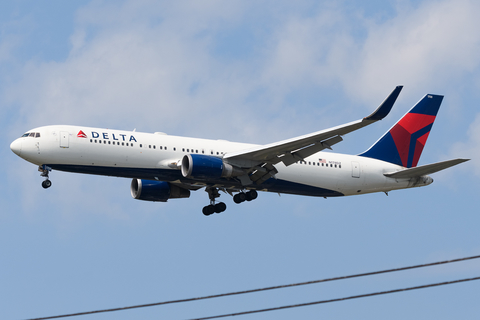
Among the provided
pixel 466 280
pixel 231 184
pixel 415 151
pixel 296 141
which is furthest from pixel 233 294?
pixel 415 151

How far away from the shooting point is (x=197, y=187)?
1791 inches

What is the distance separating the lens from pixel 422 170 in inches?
1735

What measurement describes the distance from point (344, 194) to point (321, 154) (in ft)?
10.4

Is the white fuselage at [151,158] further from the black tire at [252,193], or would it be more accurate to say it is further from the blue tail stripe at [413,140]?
the blue tail stripe at [413,140]

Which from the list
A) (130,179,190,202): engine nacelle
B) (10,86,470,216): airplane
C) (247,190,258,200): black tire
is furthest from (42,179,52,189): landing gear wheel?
(247,190,258,200): black tire

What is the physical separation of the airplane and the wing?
55 millimetres

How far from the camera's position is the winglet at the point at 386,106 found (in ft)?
108

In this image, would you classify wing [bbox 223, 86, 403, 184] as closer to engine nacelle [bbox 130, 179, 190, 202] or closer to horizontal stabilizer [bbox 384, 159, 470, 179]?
engine nacelle [bbox 130, 179, 190, 202]

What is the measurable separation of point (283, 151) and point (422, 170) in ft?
33.7

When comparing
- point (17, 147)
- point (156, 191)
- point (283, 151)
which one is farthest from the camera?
point (156, 191)

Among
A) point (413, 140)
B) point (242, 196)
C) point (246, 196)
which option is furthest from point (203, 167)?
point (413, 140)

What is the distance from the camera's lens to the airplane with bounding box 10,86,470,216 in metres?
37.9

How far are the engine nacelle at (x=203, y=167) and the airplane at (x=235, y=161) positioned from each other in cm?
6

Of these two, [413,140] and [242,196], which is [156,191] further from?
[413,140]
